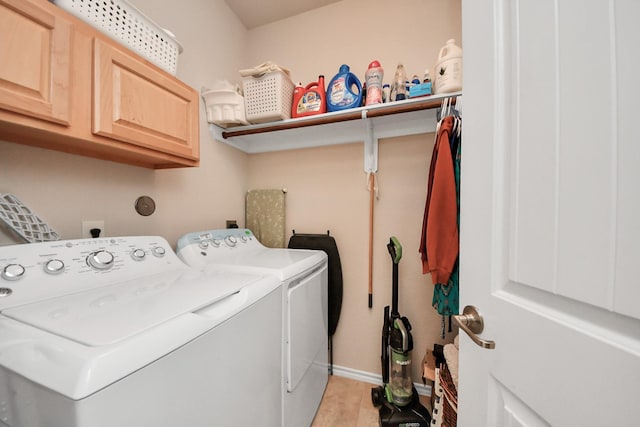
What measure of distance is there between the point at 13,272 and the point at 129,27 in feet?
3.43

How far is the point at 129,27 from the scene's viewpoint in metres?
0.98

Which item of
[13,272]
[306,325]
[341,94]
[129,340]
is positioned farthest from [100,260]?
[341,94]

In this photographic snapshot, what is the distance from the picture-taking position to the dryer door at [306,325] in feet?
3.61

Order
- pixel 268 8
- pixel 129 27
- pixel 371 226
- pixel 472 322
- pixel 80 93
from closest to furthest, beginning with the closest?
1. pixel 472 322
2. pixel 80 93
3. pixel 129 27
4. pixel 371 226
5. pixel 268 8

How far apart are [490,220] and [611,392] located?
1.09ft

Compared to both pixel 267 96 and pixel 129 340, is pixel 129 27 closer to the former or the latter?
pixel 267 96

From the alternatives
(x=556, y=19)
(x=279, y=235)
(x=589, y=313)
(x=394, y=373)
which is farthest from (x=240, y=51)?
(x=394, y=373)

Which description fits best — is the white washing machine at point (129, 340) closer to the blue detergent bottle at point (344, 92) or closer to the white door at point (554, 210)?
the white door at point (554, 210)

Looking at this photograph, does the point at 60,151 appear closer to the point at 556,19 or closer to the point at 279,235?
the point at 279,235

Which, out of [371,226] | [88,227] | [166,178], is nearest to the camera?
[88,227]

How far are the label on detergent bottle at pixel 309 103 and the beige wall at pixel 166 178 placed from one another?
744 mm

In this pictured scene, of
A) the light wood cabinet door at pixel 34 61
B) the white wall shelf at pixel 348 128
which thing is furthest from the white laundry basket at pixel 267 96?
the light wood cabinet door at pixel 34 61

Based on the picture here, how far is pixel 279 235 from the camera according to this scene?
2.03m

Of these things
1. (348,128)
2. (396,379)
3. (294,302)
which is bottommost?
(396,379)
